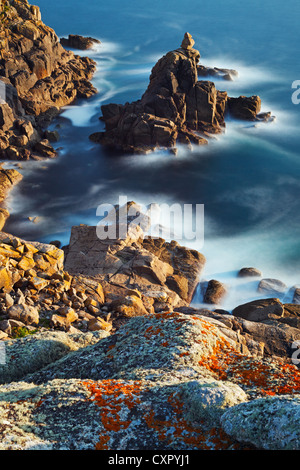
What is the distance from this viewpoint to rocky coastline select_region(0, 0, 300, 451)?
7.60 metres

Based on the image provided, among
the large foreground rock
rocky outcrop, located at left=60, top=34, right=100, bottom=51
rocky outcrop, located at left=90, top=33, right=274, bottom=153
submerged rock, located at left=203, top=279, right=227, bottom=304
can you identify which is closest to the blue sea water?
submerged rock, located at left=203, top=279, right=227, bottom=304

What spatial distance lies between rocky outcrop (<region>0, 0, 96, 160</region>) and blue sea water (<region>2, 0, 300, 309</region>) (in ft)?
6.63

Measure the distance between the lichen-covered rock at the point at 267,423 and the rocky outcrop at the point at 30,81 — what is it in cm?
4531

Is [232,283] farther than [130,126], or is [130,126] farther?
[130,126]

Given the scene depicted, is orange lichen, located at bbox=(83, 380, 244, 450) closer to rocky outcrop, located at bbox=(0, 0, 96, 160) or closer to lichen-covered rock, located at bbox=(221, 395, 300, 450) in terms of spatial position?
lichen-covered rock, located at bbox=(221, 395, 300, 450)

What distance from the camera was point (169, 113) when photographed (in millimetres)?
53625

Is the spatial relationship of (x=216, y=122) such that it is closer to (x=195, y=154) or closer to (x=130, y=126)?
(x=195, y=154)

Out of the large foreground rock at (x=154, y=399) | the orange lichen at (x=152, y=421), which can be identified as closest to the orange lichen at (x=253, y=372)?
the large foreground rock at (x=154, y=399)

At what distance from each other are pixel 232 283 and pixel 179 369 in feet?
80.0

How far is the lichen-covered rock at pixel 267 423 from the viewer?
6934mm

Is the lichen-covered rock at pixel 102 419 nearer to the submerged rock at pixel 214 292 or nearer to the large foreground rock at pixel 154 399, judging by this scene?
the large foreground rock at pixel 154 399

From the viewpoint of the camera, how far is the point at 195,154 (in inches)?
2115

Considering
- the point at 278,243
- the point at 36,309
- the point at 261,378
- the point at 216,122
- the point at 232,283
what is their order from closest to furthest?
the point at 261,378
the point at 36,309
the point at 232,283
the point at 278,243
the point at 216,122

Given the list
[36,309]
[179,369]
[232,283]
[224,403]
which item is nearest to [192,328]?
[179,369]
